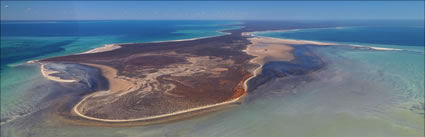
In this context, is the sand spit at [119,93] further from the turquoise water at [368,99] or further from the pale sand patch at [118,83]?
the turquoise water at [368,99]

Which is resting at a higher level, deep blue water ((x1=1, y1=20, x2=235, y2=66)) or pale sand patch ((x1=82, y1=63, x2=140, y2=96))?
deep blue water ((x1=1, y1=20, x2=235, y2=66))

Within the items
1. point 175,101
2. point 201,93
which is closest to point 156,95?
point 175,101

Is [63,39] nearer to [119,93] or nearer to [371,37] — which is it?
[119,93]

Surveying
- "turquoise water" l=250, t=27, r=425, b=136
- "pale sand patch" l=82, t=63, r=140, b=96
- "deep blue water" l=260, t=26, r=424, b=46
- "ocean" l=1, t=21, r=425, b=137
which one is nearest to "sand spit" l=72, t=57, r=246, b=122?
"pale sand patch" l=82, t=63, r=140, b=96

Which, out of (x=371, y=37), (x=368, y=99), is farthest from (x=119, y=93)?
(x=371, y=37)

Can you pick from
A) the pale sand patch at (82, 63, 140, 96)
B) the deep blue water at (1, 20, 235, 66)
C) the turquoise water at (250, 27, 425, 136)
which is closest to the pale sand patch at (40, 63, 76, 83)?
the pale sand patch at (82, 63, 140, 96)

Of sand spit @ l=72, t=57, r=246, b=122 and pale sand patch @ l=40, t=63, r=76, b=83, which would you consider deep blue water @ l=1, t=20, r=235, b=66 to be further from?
sand spit @ l=72, t=57, r=246, b=122

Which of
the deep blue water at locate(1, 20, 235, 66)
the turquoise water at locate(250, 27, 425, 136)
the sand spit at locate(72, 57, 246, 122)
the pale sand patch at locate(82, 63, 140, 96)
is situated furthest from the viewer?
the deep blue water at locate(1, 20, 235, 66)

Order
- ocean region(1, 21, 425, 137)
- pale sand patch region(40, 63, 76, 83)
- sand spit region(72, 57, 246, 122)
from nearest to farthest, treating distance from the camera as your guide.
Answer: ocean region(1, 21, 425, 137) → sand spit region(72, 57, 246, 122) → pale sand patch region(40, 63, 76, 83)

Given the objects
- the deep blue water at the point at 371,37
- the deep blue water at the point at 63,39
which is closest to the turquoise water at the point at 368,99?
the deep blue water at the point at 371,37

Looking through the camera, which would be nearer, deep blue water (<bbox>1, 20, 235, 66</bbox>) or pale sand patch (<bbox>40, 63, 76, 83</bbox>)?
pale sand patch (<bbox>40, 63, 76, 83</bbox>)

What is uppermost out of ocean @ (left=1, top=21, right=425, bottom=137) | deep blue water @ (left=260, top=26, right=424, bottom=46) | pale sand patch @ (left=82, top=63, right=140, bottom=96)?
deep blue water @ (left=260, top=26, right=424, bottom=46)
